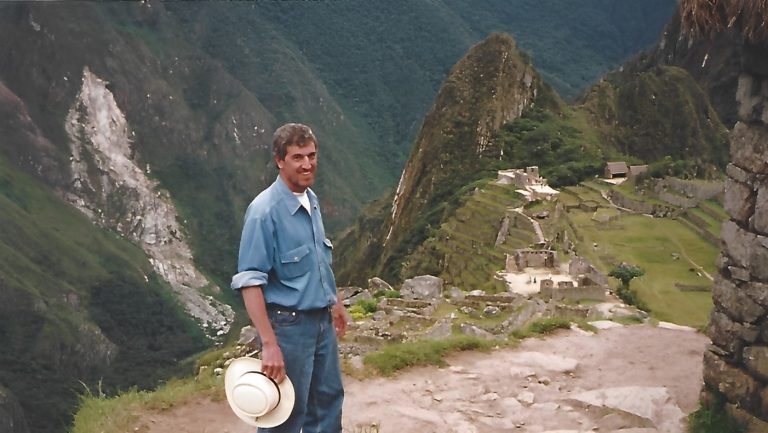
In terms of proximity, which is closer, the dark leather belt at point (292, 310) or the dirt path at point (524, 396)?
the dark leather belt at point (292, 310)

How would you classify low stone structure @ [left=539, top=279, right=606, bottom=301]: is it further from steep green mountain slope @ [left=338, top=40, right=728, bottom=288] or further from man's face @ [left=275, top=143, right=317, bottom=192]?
steep green mountain slope @ [left=338, top=40, right=728, bottom=288]

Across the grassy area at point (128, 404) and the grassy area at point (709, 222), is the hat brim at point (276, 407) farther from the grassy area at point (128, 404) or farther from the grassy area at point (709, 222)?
the grassy area at point (709, 222)

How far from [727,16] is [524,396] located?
3.90 m

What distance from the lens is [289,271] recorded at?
5.07m

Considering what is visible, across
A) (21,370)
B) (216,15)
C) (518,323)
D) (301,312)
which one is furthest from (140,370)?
(216,15)

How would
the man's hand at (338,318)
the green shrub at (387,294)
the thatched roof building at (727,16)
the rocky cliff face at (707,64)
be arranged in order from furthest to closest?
the rocky cliff face at (707,64) < the green shrub at (387,294) < the thatched roof building at (727,16) < the man's hand at (338,318)

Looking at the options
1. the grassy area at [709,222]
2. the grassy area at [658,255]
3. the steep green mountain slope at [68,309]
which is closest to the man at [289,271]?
the grassy area at [658,255]

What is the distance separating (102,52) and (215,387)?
5992 inches

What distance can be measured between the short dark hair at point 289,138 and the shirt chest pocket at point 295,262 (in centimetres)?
61

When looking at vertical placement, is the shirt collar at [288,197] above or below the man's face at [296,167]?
below

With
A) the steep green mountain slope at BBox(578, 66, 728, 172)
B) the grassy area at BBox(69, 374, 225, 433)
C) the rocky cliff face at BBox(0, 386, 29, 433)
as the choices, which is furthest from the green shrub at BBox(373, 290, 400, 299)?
the steep green mountain slope at BBox(578, 66, 728, 172)

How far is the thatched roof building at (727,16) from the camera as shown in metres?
5.76

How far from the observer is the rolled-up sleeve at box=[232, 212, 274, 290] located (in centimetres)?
486

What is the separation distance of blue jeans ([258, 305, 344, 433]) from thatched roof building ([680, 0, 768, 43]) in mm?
3577
